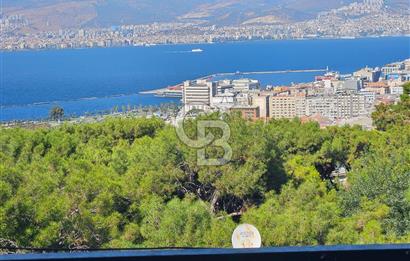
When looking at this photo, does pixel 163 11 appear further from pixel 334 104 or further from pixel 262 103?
pixel 334 104

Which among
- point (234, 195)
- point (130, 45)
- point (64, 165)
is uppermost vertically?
point (130, 45)

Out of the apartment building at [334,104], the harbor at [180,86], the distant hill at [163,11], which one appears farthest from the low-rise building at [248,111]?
the distant hill at [163,11]

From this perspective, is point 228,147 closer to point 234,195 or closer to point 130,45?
point 234,195

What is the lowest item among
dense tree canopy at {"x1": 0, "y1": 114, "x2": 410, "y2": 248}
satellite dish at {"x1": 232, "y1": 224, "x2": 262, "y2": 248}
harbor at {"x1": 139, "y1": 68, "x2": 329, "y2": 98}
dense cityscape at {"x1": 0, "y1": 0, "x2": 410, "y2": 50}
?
dense tree canopy at {"x1": 0, "y1": 114, "x2": 410, "y2": 248}

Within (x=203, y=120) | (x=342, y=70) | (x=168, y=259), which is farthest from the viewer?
(x=342, y=70)

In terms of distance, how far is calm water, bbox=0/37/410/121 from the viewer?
7117 millimetres

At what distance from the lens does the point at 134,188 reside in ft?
13.5

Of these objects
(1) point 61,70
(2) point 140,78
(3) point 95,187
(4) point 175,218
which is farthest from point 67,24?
(4) point 175,218

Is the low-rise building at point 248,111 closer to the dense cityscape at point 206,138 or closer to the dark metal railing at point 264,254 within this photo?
the dense cityscape at point 206,138

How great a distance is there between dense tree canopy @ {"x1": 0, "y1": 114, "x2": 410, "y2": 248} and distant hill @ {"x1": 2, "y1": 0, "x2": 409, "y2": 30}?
162cm

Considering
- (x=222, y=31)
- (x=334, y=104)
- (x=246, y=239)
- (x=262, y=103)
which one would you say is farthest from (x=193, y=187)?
(x=222, y=31)

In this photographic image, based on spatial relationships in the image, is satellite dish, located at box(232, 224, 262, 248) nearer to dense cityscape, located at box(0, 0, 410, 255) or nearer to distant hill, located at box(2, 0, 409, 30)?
dense cityscape, located at box(0, 0, 410, 255)

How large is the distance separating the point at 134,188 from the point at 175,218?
0.88 metres

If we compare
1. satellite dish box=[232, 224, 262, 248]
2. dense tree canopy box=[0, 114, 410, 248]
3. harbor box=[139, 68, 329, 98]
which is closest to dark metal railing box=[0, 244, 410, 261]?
satellite dish box=[232, 224, 262, 248]
